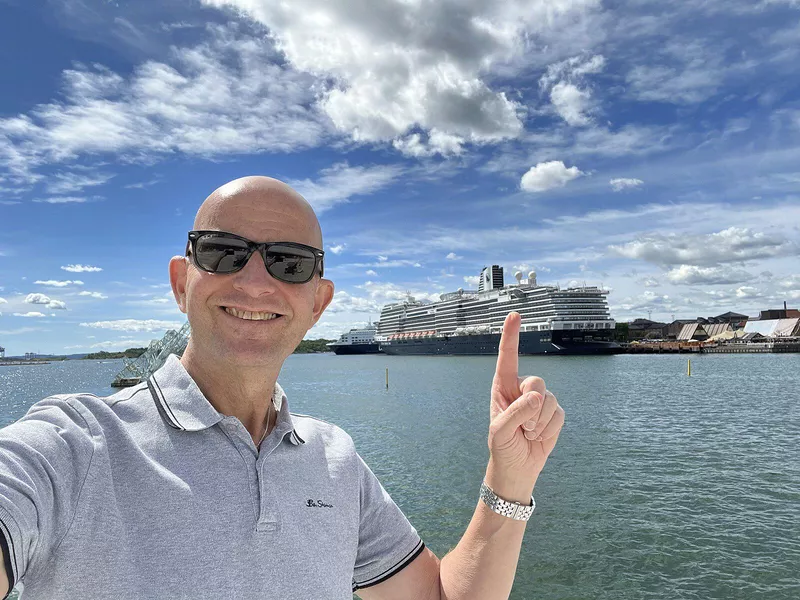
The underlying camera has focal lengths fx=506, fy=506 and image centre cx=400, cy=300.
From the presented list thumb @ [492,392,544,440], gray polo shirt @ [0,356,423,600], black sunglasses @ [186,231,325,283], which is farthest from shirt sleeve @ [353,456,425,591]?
black sunglasses @ [186,231,325,283]

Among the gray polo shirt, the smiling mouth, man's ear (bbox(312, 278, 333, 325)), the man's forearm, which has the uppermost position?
man's ear (bbox(312, 278, 333, 325))

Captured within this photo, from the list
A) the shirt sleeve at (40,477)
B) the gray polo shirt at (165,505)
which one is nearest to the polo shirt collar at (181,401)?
the gray polo shirt at (165,505)

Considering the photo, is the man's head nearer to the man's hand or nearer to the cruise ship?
the man's hand

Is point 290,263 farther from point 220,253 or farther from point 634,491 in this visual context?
point 634,491

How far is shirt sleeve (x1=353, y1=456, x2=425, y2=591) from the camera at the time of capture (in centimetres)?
165

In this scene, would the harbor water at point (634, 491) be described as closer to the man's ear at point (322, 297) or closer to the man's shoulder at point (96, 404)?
the man's shoulder at point (96, 404)

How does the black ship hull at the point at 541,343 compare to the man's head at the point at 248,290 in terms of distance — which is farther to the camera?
the black ship hull at the point at 541,343

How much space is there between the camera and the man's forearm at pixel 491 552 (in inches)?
63.5

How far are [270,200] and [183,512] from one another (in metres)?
0.89

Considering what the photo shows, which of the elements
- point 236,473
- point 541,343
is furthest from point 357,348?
point 236,473

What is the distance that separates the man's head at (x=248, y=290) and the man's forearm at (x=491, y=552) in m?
0.83

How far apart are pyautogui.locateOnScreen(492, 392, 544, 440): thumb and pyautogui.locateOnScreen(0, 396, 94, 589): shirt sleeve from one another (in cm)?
110

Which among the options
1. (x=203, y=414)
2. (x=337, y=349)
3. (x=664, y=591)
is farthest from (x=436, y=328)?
(x=203, y=414)

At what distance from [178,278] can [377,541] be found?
1.08 meters
